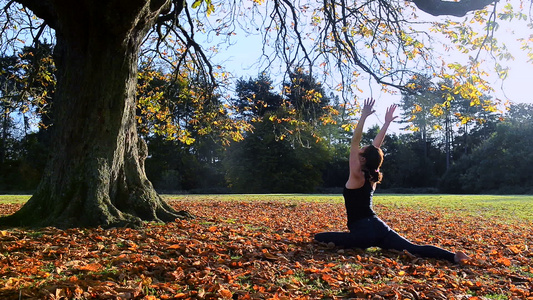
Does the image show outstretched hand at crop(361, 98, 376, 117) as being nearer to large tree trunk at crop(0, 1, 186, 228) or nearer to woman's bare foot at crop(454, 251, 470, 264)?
woman's bare foot at crop(454, 251, 470, 264)

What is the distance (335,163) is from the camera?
47.8m

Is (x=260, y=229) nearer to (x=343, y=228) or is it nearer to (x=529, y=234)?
(x=343, y=228)

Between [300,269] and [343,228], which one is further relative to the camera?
[343,228]

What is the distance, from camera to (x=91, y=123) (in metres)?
6.87

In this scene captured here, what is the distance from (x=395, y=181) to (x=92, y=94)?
45223mm

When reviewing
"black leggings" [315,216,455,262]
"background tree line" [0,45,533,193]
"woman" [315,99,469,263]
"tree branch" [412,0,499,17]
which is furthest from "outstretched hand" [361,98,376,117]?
"background tree line" [0,45,533,193]

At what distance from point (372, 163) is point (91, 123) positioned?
4706 millimetres

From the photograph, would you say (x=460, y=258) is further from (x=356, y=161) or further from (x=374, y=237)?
(x=356, y=161)

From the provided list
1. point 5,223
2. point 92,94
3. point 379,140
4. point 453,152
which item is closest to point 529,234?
point 379,140

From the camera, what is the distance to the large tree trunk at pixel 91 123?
258 inches

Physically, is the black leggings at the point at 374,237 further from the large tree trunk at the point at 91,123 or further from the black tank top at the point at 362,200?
the large tree trunk at the point at 91,123

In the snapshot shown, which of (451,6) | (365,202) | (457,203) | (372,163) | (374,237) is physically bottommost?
(374,237)

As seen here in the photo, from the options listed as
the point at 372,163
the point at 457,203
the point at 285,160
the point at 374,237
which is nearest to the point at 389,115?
the point at 372,163

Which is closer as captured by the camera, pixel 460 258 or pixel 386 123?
pixel 460 258
